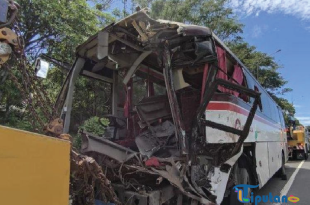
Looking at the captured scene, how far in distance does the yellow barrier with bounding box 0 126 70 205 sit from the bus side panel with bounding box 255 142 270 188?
16.9 feet

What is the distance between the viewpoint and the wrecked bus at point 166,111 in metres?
3.89

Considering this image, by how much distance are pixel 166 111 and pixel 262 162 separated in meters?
3.34

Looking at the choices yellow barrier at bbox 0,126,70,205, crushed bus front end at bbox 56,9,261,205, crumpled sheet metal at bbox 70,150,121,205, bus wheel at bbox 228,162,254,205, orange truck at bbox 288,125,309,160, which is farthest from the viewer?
orange truck at bbox 288,125,309,160

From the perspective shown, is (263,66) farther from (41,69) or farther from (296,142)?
(41,69)

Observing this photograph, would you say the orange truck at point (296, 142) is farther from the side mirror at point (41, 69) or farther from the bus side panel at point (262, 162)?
the side mirror at point (41, 69)

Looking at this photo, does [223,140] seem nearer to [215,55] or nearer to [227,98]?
[227,98]

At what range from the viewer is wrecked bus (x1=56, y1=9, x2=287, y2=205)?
3893 mm

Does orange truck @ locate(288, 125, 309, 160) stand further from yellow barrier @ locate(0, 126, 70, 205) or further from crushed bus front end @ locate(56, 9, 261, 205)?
yellow barrier @ locate(0, 126, 70, 205)

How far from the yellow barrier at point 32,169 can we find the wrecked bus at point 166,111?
1.61 metres

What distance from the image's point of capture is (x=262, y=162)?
6.98m

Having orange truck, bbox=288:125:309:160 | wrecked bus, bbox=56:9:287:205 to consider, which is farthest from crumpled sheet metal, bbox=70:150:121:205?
orange truck, bbox=288:125:309:160

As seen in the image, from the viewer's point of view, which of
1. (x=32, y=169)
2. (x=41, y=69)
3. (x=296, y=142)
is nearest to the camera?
(x=32, y=169)

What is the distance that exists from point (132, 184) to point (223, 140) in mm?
1482

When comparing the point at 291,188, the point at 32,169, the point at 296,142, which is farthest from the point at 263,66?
the point at 32,169
